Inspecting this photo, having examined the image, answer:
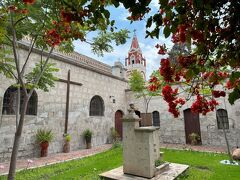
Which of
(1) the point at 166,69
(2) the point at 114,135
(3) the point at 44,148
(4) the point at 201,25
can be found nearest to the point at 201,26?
(4) the point at 201,25

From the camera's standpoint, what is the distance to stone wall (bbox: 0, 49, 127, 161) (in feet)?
25.5

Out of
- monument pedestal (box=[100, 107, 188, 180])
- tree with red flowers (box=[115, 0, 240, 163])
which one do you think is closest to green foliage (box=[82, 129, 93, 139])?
monument pedestal (box=[100, 107, 188, 180])

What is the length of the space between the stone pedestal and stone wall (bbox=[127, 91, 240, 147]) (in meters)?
7.81

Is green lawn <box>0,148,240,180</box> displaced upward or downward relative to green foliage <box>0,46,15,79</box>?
downward

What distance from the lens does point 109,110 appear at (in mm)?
13406

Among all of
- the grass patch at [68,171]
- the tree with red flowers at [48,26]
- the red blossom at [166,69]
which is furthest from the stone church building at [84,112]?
the red blossom at [166,69]

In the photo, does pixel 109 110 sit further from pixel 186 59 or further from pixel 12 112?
pixel 186 59

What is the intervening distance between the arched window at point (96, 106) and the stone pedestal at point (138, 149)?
721 cm

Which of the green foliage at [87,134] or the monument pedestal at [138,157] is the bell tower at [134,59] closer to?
the green foliage at [87,134]

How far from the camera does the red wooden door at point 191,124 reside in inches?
462

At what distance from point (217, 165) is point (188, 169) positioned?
1251 mm

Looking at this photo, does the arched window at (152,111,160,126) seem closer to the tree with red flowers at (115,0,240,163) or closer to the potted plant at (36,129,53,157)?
the potted plant at (36,129,53,157)

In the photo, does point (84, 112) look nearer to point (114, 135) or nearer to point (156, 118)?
point (114, 135)

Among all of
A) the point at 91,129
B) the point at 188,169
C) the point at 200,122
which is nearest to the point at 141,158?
the point at 188,169
